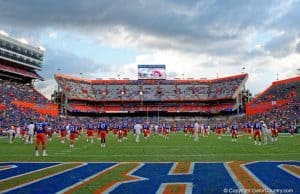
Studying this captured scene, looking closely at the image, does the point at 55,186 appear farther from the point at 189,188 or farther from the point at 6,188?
the point at 189,188

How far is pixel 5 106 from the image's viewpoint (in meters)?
59.9

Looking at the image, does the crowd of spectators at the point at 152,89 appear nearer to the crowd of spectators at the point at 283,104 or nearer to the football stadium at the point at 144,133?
the football stadium at the point at 144,133

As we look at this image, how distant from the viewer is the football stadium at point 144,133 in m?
10.7

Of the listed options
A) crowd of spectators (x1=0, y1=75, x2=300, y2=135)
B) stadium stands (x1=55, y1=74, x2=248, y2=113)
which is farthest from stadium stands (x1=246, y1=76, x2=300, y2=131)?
stadium stands (x1=55, y1=74, x2=248, y2=113)

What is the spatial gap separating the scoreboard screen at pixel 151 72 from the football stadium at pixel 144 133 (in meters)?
0.25

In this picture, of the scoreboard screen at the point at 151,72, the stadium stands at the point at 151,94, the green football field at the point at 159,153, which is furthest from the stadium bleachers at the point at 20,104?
the green football field at the point at 159,153

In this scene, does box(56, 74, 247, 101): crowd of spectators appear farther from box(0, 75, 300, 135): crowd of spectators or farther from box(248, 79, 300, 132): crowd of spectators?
box(248, 79, 300, 132): crowd of spectators

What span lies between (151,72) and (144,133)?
211 ft

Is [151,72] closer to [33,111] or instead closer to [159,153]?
[33,111]

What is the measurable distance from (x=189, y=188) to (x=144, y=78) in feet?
320

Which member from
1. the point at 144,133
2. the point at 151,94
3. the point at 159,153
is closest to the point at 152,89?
the point at 151,94

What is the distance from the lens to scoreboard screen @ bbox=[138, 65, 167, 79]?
106 m

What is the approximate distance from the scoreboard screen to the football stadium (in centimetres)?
25

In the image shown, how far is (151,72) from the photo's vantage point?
10688cm
